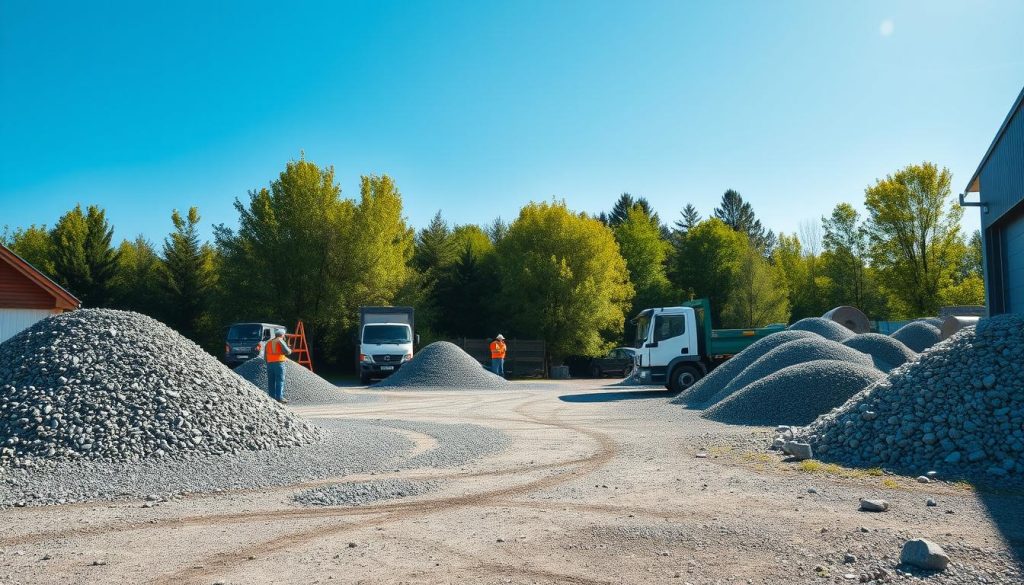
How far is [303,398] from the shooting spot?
67.8ft

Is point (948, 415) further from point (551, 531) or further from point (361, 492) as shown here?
point (361, 492)

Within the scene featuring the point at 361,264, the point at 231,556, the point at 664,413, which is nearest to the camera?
the point at 231,556

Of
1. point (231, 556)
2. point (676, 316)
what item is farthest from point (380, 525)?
point (676, 316)

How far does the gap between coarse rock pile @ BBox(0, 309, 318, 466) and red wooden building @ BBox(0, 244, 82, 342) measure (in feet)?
44.2

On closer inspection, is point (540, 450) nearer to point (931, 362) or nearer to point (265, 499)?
point (265, 499)

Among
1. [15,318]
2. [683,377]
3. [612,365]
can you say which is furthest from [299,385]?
[612,365]

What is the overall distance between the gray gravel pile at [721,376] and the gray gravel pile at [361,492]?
1108 cm

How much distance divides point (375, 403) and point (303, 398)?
225 cm

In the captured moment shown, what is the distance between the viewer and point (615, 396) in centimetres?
2208

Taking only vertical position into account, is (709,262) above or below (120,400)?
above

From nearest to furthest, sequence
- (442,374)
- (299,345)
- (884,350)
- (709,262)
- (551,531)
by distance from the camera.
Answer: (551,531)
(884,350)
(442,374)
(299,345)
(709,262)

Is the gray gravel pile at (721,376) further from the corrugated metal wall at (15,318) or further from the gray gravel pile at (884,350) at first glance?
the corrugated metal wall at (15,318)

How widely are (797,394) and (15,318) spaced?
23.1 metres

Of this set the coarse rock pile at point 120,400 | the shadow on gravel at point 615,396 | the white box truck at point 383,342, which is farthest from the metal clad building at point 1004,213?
the white box truck at point 383,342
